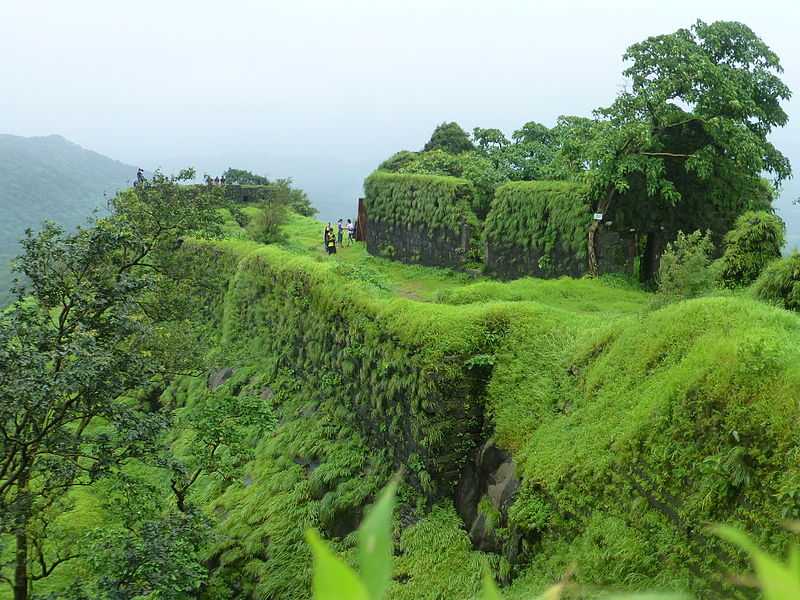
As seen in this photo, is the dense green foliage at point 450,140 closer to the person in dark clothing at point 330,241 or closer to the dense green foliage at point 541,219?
the person in dark clothing at point 330,241

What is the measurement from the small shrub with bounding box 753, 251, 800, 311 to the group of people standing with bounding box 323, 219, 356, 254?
21.4 metres

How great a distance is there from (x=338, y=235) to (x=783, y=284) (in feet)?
81.7

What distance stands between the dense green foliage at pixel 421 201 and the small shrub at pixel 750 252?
12269 millimetres

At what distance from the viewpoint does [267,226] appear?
33.0m

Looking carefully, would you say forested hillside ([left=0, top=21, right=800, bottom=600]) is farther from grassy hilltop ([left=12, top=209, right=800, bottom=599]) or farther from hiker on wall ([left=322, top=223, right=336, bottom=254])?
hiker on wall ([left=322, top=223, right=336, bottom=254])

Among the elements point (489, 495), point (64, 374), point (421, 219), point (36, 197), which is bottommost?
point (36, 197)

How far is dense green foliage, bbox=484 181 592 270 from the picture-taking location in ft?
62.3

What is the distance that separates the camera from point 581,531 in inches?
290

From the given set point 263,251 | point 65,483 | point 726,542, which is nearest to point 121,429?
point 65,483

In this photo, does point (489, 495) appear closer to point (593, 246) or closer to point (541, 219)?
point (593, 246)

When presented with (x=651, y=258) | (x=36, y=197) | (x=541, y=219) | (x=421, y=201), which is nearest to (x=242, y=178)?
(x=421, y=201)

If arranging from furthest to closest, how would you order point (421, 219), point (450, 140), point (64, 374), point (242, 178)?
point (242, 178) < point (450, 140) < point (421, 219) < point (64, 374)

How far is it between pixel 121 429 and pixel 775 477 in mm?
7755

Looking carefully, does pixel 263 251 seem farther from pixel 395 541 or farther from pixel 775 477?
pixel 775 477
